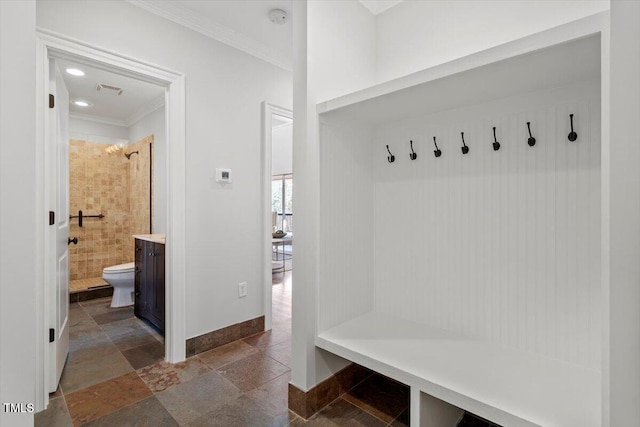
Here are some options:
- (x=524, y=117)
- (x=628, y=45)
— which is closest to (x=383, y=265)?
(x=524, y=117)

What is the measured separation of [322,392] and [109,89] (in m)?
3.78

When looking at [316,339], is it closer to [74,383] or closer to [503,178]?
[503,178]

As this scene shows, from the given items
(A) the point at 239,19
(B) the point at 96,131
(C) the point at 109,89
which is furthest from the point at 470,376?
(B) the point at 96,131

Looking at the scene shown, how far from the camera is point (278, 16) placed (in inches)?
92.2

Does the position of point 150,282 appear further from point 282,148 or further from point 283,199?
point 283,199

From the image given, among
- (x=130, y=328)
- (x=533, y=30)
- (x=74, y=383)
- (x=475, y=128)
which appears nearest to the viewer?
(x=533, y=30)

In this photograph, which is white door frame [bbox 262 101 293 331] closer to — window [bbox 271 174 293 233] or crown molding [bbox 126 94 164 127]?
crown molding [bbox 126 94 164 127]

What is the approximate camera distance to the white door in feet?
6.03

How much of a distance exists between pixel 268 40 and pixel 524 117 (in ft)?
6.95

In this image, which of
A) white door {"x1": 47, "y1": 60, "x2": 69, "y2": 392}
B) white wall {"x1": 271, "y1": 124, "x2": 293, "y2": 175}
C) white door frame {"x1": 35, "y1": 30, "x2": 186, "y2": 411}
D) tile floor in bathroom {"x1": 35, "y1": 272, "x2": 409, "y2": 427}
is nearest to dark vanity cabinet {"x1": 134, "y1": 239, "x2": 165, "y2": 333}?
tile floor in bathroom {"x1": 35, "y1": 272, "x2": 409, "y2": 427}

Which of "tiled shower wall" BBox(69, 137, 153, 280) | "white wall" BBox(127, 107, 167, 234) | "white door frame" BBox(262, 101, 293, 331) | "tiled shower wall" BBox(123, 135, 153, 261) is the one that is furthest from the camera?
"tiled shower wall" BBox(69, 137, 153, 280)

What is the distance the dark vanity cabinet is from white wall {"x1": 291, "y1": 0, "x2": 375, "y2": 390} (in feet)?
5.20

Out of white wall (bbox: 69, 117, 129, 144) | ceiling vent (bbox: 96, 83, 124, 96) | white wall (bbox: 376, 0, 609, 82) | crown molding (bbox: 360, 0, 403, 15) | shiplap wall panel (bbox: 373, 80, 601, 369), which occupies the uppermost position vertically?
ceiling vent (bbox: 96, 83, 124, 96)

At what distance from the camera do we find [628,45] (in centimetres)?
81
